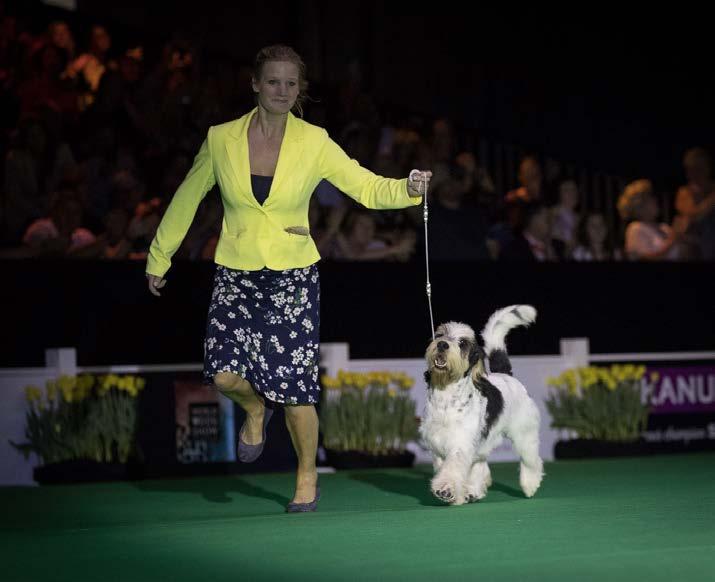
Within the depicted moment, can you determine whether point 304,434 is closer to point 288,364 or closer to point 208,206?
point 288,364

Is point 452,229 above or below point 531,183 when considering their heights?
below

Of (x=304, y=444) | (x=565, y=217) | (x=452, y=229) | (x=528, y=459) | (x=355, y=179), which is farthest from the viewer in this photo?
(x=565, y=217)

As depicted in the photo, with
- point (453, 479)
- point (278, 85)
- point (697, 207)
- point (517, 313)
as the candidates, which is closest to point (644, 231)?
point (697, 207)

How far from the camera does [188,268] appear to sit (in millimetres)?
9852

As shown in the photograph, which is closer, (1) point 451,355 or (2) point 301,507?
(2) point 301,507

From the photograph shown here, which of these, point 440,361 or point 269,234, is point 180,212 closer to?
point 269,234

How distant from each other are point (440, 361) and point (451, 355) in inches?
2.5

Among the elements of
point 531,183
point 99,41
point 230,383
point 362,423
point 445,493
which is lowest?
point 445,493

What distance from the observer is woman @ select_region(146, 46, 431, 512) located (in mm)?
6320

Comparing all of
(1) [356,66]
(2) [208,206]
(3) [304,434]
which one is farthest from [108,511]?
(1) [356,66]

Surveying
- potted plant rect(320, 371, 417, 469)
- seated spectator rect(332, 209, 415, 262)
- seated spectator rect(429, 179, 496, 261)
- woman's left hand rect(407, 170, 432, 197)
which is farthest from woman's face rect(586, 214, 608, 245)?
woman's left hand rect(407, 170, 432, 197)

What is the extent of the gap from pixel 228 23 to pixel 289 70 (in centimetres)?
1065

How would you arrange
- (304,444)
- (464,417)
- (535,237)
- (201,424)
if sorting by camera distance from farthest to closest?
(535,237), (201,424), (464,417), (304,444)

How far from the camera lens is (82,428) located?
9320mm
